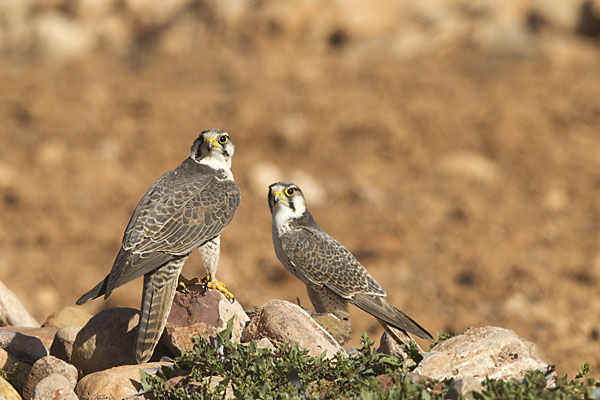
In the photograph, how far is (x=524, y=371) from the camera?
5.41 m

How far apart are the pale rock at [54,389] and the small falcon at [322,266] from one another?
7.72 ft

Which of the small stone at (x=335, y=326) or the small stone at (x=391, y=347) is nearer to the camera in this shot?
the small stone at (x=391, y=347)

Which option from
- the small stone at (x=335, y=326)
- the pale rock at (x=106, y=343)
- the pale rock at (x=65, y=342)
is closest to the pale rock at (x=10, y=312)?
the pale rock at (x=65, y=342)

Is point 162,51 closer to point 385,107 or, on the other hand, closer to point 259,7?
point 259,7

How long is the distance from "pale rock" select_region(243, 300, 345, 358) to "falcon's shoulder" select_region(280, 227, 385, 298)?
62 centimetres

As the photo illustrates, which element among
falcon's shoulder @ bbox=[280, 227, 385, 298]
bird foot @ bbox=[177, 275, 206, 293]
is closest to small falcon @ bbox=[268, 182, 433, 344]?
falcon's shoulder @ bbox=[280, 227, 385, 298]

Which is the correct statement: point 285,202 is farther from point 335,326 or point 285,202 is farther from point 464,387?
point 464,387

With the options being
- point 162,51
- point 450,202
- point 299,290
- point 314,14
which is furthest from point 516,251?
point 162,51

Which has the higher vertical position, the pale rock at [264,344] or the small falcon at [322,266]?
the small falcon at [322,266]

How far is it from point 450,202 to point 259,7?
10.6m

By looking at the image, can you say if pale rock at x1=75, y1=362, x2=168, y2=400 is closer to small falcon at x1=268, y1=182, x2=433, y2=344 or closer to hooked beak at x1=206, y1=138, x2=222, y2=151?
small falcon at x1=268, y1=182, x2=433, y2=344

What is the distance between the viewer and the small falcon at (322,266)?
6687mm

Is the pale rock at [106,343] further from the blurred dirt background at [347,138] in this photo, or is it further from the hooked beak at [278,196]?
the blurred dirt background at [347,138]

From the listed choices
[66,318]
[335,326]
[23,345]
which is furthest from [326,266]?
[66,318]
